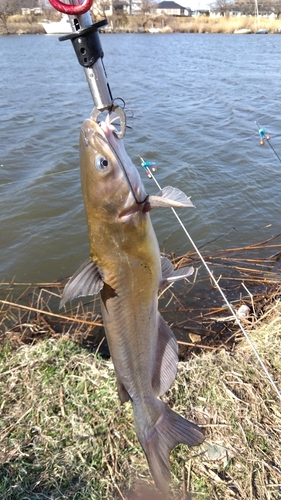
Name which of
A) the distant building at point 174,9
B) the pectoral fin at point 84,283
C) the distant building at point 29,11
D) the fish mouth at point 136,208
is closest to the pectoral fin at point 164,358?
the pectoral fin at point 84,283

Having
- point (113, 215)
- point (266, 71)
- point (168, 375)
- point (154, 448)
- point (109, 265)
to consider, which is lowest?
point (266, 71)

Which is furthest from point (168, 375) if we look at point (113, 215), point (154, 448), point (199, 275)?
point (199, 275)

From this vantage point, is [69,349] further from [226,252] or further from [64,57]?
[64,57]

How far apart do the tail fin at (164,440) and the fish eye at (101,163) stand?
1407 mm

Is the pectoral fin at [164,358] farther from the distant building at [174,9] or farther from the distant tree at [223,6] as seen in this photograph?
the distant building at [174,9]

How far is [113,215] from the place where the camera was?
167 centimetres

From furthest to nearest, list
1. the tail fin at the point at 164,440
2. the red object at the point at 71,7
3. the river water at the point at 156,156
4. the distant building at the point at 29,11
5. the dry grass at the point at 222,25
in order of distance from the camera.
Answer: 1. the distant building at the point at 29,11
2. the dry grass at the point at 222,25
3. the river water at the point at 156,156
4. the tail fin at the point at 164,440
5. the red object at the point at 71,7

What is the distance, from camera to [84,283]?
1.63m

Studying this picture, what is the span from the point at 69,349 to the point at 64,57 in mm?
26953

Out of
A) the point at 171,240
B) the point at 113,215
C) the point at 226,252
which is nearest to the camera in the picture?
the point at 113,215

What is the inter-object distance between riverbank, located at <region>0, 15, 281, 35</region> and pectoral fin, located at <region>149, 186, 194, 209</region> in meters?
51.3

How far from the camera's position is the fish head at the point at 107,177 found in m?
1.57

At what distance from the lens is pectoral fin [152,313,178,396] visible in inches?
81.8

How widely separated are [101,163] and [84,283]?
0.51 metres
